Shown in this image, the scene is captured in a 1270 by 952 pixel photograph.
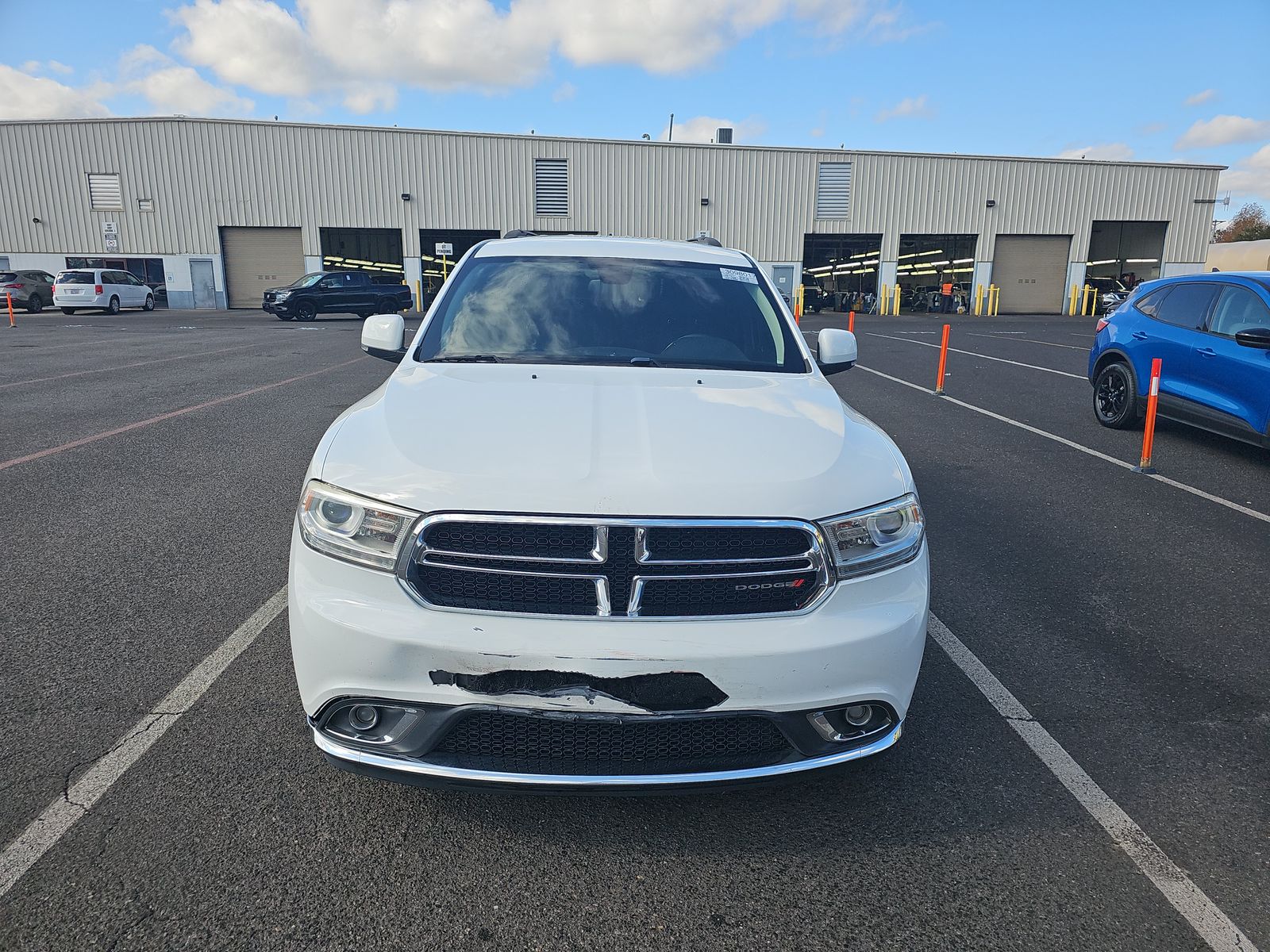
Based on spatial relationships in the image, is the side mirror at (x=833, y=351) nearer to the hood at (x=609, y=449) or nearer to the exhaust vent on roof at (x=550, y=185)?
the hood at (x=609, y=449)

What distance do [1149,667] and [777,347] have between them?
6.95ft

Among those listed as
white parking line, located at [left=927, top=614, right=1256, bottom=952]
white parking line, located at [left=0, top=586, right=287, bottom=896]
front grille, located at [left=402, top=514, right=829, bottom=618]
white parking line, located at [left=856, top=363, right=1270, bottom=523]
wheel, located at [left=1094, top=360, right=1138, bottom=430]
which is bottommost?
white parking line, located at [left=856, top=363, right=1270, bottom=523]

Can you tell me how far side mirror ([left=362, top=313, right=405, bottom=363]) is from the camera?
401 centimetres

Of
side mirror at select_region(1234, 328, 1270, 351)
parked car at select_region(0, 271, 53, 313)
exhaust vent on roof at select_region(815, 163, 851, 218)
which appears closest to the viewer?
side mirror at select_region(1234, 328, 1270, 351)

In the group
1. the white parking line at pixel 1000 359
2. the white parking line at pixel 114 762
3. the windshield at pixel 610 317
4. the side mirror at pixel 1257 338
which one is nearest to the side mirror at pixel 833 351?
the windshield at pixel 610 317

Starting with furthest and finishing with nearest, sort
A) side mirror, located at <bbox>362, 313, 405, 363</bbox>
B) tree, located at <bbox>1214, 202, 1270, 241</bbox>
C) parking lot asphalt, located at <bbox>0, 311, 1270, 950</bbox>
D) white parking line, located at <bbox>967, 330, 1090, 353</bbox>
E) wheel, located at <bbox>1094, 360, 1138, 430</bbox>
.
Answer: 1. tree, located at <bbox>1214, 202, 1270, 241</bbox>
2. white parking line, located at <bbox>967, 330, 1090, 353</bbox>
3. wheel, located at <bbox>1094, 360, 1138, 430</bbox>
4. side mirror, located at <bbox>362, 313, 405, 363</bbox>
5. parking lot asphalt, located at <bbox>0, 311, 1270, 950</bbox>

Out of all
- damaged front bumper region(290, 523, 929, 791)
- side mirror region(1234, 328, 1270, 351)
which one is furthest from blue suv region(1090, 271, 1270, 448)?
damaged front bumper region(290, 523, 929, 791)

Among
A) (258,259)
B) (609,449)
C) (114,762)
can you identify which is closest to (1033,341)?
(609,449)

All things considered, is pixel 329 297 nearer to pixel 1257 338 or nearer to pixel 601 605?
pixel 1257 338

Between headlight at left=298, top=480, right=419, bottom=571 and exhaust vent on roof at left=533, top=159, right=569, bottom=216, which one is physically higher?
exhaust vent on roof at left=533, top=159, right=569, bottom=216

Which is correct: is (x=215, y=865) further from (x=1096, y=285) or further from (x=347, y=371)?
(x=1096, y=285)

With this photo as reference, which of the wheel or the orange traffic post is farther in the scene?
the wheel

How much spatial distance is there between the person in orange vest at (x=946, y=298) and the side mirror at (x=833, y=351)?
3968 centimetres

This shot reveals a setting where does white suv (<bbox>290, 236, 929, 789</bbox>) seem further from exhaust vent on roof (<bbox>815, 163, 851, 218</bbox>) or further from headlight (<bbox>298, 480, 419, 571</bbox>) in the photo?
exhaust vent on roof (<bbox>815, 163, 851, 218</bbox>)
